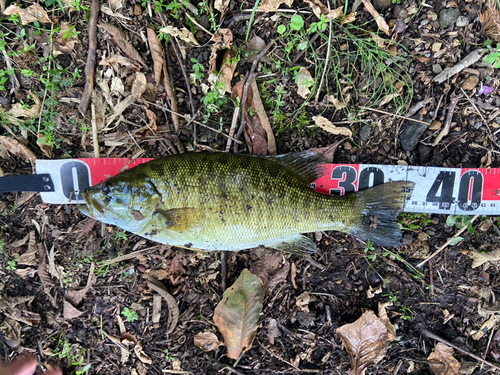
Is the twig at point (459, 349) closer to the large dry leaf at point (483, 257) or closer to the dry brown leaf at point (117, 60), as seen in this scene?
the large dry leaf at point (483, 257)

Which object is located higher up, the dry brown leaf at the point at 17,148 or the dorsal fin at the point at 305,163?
the dry brown leaf at the point at 17,148

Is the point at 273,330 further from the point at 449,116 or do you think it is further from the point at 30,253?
the point at 449,116

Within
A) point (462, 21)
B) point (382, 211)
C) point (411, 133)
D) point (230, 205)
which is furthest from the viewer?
point (411, 133)

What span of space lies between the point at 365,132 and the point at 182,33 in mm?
2185

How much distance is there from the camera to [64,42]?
9.84 ft

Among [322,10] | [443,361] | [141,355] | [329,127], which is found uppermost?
[322,10]

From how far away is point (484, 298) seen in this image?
3074 millimetres

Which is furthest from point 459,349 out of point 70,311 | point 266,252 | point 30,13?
point 30,13

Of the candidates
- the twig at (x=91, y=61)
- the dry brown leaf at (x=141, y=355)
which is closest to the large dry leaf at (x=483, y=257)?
the dry brown leaf at (x=141, y=355)

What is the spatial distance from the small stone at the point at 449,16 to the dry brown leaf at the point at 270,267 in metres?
2.99

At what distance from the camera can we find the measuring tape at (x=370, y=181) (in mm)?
2967

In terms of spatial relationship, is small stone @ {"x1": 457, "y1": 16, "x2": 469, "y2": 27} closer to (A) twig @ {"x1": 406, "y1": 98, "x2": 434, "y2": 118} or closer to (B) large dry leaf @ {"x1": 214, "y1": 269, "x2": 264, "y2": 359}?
(A) twig @ {"x1": 406, "y1": 98, "x2": 434, "y2": 118}

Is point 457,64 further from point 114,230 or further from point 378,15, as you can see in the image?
point 114,230

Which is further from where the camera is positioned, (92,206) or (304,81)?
(304,81)
